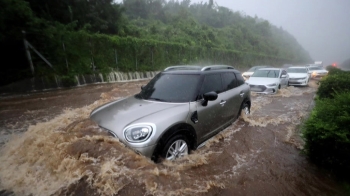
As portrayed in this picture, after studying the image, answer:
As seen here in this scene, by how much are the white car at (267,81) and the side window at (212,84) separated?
→ 705 cm

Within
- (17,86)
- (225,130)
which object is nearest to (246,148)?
(225,130)

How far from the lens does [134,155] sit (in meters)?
2.69

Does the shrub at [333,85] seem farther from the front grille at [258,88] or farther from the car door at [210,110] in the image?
the car door at [210,110]

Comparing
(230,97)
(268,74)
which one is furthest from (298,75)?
(230,97)

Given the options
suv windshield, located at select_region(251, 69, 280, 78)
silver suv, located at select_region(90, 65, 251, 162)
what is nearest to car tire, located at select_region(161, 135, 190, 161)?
silver suv, located at select_region(90, 65, 251, 162)

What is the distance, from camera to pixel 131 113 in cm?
327

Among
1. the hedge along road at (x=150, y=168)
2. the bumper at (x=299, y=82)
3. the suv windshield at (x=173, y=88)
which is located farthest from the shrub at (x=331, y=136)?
the bumper at (x=299, y=82)

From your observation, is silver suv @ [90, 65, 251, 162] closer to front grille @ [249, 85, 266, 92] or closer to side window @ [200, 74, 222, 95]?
side window @ [200, 74, 222, 95]

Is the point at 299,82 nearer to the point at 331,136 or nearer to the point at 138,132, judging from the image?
the point at 331,136

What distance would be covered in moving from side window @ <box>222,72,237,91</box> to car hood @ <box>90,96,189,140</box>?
5.57ft

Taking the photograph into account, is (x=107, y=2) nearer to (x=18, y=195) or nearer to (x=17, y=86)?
(x=17, y=86)

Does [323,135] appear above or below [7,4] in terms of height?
below

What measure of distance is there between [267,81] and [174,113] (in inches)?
372

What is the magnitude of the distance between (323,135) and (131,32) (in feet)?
74.9
